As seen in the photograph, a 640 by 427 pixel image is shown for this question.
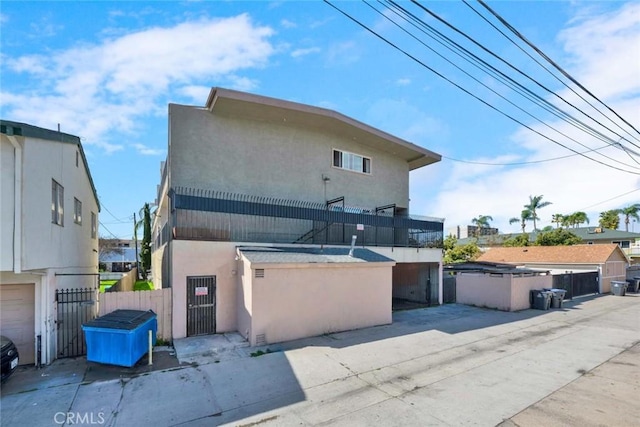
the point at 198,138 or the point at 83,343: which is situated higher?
the point at 198,138

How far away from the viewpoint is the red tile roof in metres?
22.8

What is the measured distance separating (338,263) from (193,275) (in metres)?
4.49

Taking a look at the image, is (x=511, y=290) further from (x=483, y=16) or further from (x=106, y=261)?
(x=106, y=261)

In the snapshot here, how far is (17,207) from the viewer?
21.4 feet

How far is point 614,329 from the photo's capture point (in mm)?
11336

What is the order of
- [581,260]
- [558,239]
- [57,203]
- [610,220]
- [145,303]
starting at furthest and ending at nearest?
[610,220] → [558,239] → [581,260] → [145,303] → [57,203]

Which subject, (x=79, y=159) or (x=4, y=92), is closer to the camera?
(x=4, y=92)

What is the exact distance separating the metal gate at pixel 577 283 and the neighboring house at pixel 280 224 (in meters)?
8.70

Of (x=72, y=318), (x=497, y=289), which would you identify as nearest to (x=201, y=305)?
(x=72, y=318)

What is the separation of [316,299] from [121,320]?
517cm

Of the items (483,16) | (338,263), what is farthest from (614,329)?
(483,16)

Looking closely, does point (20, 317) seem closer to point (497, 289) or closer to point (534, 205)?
point (497, 289)

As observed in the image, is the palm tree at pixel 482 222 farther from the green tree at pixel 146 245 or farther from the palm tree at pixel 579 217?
the green tree at pixel 146 245

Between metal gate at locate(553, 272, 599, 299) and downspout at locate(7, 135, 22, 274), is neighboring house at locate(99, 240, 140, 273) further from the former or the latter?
metal gate at locate(553, 272, 599, 299)
